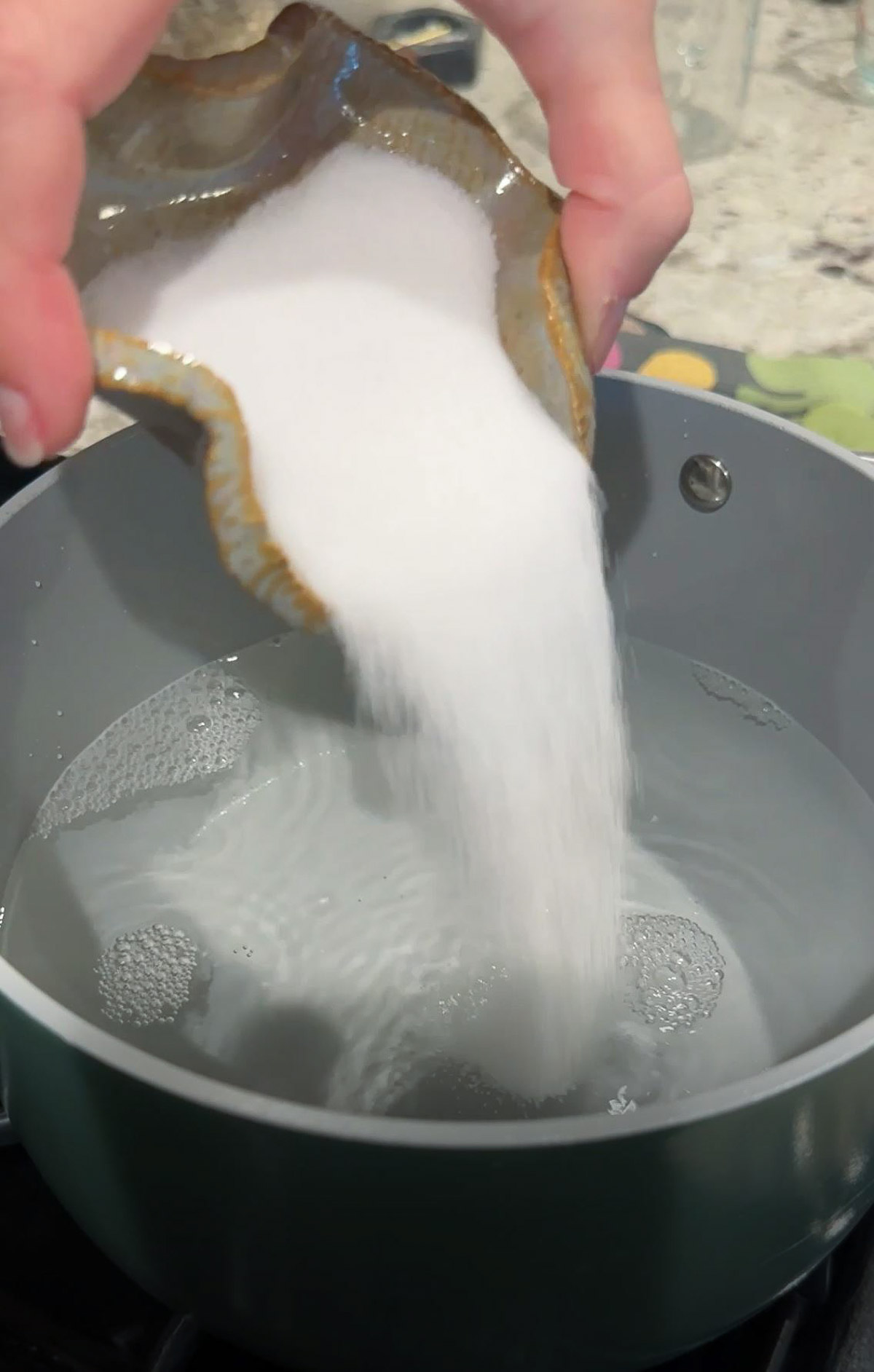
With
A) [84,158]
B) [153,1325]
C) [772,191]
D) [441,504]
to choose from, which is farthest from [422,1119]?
[772,191]

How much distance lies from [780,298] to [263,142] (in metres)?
0.38

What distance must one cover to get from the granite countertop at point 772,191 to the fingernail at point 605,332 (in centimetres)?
27

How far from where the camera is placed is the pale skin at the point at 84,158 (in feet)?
1.11

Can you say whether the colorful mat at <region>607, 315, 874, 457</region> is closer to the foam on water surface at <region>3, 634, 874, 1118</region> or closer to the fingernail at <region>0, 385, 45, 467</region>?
the foam on water surface at <region>3, 634, 874, 1118</region>

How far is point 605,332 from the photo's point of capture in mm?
452

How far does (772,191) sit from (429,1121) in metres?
0.74

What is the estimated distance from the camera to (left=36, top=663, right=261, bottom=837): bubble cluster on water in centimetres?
55

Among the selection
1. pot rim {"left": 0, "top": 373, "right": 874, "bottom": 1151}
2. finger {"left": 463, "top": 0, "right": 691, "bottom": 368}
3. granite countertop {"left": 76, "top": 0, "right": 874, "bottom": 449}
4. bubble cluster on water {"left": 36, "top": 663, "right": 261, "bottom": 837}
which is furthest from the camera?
granite countertop {"left": 76, "top": 0, "right": 874, "bottom": 449}

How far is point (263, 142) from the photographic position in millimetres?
472

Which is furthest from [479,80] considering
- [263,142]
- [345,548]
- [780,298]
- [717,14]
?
[345,548]

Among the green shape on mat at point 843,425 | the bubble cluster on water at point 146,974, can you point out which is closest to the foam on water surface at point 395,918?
the bubble cluster on water at point 146,974

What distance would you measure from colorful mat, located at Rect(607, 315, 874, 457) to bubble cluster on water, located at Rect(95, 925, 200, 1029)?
351mm

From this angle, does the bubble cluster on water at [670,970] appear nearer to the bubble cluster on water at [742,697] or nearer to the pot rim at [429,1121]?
the bubble cluster on water at [742,697]

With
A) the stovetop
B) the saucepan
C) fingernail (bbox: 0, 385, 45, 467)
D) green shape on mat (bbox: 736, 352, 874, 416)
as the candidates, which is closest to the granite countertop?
green shape on mat (bbox: 736, 352, 874, 416)
